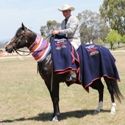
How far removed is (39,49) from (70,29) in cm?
79

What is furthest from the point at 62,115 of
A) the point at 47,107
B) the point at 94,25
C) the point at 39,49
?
the point at 94,25

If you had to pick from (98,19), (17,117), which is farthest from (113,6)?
(17,117)

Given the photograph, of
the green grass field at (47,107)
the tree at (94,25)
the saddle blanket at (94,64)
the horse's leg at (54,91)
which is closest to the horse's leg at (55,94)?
the horse's leg at (54,91)

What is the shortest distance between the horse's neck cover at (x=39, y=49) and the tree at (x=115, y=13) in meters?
94.5

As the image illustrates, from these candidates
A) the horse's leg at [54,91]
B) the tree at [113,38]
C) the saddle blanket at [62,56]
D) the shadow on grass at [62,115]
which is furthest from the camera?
the tree at [113,38]

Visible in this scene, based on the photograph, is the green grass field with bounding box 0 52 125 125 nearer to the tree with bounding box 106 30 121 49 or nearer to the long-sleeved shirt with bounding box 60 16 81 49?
the long-sleeved shirt with bounding box 60 16 81 49

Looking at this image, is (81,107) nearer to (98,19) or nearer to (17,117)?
(17,117)

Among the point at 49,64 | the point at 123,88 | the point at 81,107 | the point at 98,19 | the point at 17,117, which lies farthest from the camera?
the point at 98,19

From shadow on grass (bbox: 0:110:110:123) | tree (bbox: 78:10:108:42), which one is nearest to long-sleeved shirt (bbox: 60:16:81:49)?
shadow on grass (bbox: 0:110:110:123)

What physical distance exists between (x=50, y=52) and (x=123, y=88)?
19.4ft

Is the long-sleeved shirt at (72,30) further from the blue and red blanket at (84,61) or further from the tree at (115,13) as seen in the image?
the tree at (115,13)

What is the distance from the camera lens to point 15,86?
17.8 meters

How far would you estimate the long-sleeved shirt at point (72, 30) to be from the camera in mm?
9977

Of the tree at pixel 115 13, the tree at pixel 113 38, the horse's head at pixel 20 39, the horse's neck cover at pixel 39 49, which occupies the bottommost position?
the tree at pixel 113 38
